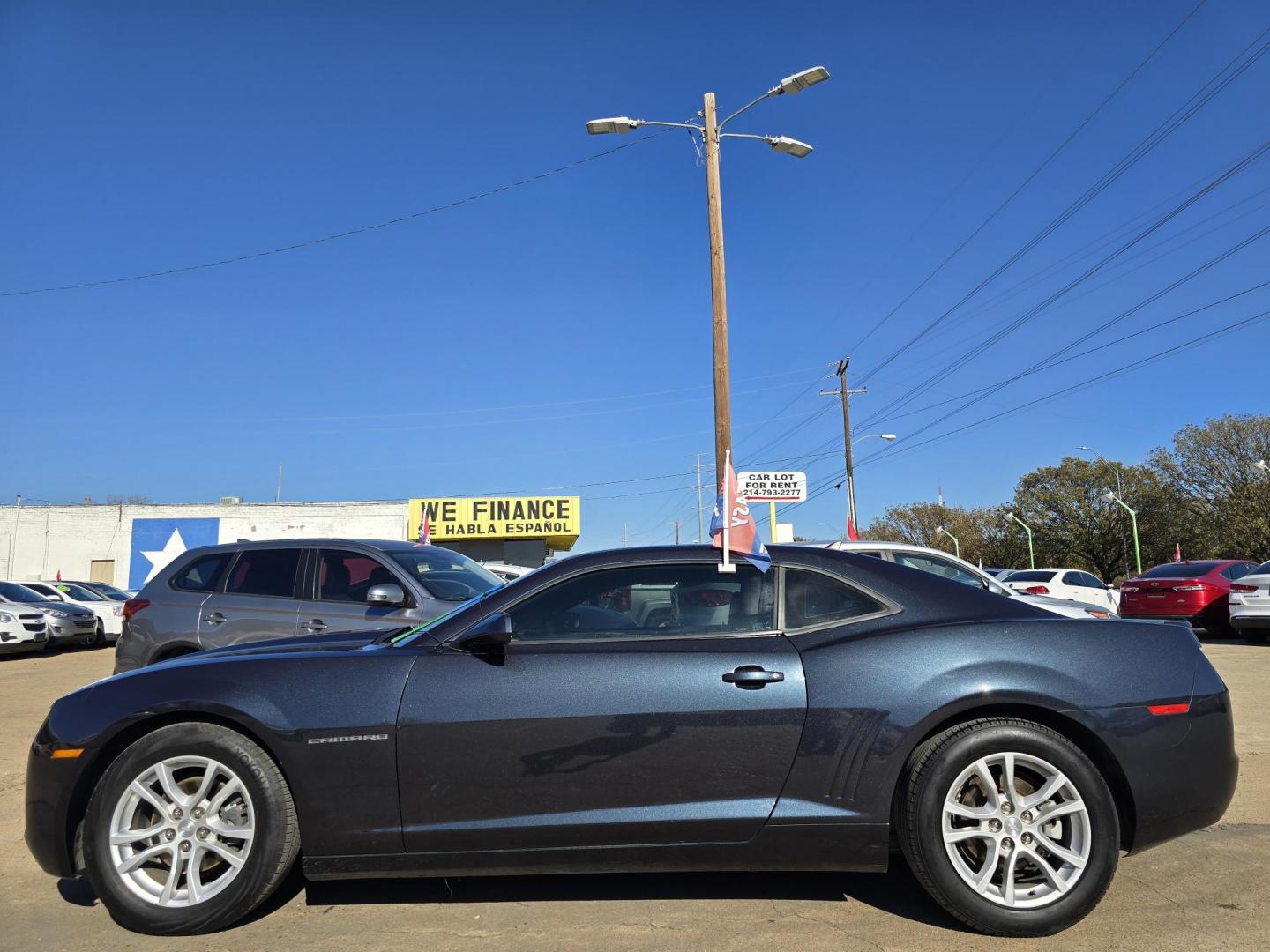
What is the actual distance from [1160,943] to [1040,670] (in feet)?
3.28

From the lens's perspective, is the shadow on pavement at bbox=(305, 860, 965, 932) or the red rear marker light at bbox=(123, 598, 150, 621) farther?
the red rear marker light at bbox=(123, 598, 150, 621)

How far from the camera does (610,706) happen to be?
339 centimetres

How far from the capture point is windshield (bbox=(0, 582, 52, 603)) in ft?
55.9

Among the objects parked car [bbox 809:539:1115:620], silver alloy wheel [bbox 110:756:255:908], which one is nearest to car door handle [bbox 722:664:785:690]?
silver alloy wheel [bbox 110:756:255:908]

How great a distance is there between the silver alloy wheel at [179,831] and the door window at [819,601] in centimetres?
224

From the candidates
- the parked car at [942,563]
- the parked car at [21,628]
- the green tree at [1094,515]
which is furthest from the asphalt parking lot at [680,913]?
the green tree at [1094,515]

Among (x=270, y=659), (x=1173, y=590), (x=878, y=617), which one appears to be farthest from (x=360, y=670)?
(x=1173, y=590)

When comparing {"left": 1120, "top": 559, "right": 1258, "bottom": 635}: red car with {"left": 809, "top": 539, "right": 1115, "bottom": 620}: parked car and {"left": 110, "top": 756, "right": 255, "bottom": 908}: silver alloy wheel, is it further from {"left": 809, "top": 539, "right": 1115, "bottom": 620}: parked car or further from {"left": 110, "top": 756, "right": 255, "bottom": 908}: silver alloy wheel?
{"left": 110, "top": 756, "right": 255, "bottom": 908}: silver alloy wheel

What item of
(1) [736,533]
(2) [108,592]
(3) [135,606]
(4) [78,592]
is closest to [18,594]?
(4) [78,592]

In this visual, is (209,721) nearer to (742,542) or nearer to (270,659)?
(270,659)

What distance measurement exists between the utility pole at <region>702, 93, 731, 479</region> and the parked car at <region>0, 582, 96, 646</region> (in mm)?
12667

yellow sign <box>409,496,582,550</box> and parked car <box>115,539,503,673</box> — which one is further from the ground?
yellow sign <box>409,496,582,550</box>

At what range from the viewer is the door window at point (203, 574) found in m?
7.44

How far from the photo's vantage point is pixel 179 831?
3.48m
